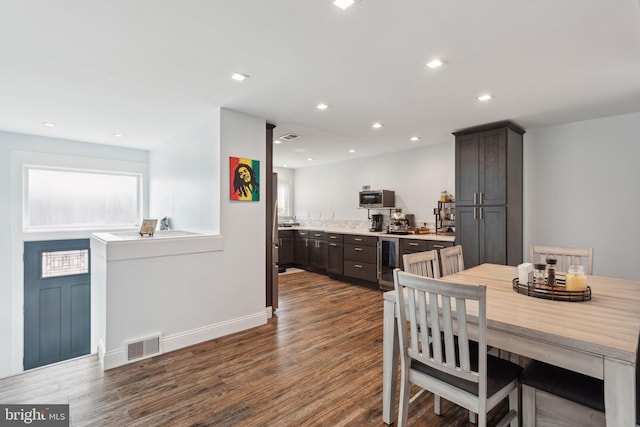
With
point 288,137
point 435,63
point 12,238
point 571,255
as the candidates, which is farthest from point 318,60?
point 12,238

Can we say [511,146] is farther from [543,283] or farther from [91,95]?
[91,95]

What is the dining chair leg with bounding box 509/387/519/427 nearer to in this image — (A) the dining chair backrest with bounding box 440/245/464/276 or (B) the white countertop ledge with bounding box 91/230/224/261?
(A) the dining chair backrest with bounding box 440/245/464/276

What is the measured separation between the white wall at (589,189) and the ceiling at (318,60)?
0.97ft

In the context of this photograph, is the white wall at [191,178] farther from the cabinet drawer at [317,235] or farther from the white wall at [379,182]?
the white wall at [379,182]

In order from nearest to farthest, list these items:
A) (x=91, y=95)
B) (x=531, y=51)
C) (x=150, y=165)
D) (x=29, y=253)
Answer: (x=531, y=51), (x=91, y=95), (x=29, y=253), (x=150, y=165)

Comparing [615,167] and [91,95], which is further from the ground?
[91,95]

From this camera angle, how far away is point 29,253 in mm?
4324

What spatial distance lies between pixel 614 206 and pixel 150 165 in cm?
681

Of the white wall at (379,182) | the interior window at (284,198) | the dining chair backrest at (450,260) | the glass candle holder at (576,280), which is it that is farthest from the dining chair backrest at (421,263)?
the interior window at (284,198)

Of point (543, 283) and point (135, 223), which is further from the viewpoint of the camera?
point (135, 223)

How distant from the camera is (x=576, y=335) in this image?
1.30m

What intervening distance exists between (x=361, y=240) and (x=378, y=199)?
2.81 feet

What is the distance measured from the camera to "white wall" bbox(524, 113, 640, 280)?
3.47 meters

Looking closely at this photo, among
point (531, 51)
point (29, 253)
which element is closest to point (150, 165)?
point (29, 253)
